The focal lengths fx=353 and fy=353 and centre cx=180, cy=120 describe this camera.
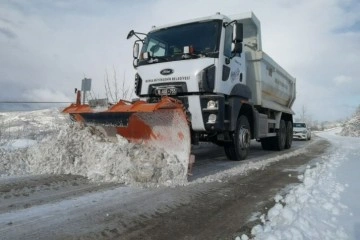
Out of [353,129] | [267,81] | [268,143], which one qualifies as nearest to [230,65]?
[267,81]

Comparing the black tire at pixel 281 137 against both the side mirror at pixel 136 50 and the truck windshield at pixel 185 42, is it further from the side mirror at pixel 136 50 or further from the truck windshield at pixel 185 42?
the side mirror at pixel 136 50

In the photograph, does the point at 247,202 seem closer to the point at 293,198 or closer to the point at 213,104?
the point at 293,198

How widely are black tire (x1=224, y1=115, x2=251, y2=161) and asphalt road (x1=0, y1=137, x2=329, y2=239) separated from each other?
1.87 metres

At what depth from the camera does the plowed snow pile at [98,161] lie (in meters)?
5.46

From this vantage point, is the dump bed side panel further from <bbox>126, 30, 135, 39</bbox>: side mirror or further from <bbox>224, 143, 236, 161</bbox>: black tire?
<bbox>126, 30, 135, 39</bbox>: side mirror

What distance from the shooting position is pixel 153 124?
6059mm

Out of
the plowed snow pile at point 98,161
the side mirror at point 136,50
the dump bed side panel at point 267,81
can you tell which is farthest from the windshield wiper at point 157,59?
the dump bed side panel at point 267,81

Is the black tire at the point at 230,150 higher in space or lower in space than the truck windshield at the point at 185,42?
lower

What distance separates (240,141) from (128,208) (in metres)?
4.48

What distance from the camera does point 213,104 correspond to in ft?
21.9

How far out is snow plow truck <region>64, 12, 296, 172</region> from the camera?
593 centimetres

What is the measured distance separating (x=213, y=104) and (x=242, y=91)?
165 cm

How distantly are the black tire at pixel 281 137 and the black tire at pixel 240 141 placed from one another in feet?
13.3

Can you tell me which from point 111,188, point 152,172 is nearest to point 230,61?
point 152,172
